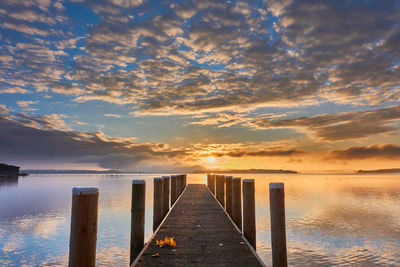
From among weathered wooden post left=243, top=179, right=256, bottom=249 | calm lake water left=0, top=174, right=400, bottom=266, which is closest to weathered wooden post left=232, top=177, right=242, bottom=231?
weathered wooden post left=243, top=179, right=256, bottom=249

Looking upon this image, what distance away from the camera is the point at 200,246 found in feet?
21.2

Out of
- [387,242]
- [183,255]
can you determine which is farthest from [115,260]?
[387,242]

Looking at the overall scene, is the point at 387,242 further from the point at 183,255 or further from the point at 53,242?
the point at 53,242

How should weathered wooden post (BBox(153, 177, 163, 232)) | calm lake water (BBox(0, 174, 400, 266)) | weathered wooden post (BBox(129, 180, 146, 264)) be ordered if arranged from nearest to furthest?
weathered wooden post (BBox(129, 180, 146, 264))
weathered wooden post (BBox(153, 177, 163, 232))
calm lake water (BBox(0, 174, 400, 266))

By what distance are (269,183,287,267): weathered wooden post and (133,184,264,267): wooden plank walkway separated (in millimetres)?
462

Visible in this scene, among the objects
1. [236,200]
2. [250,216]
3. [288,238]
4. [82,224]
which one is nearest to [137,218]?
[250,216]

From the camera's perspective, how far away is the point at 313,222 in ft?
71.1

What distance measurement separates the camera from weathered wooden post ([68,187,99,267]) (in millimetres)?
3264

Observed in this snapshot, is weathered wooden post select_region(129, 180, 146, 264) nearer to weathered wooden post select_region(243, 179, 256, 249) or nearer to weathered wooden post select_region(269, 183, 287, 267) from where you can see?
weathered wooden post select_region(243, 179, 256, 249)

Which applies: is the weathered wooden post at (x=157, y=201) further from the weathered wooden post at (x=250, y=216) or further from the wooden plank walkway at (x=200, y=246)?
the weathered wooden post at (x=250, y=216)

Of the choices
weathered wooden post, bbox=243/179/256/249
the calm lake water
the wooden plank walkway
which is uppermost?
→ weathered wooden post, bbox=243/179/256/249

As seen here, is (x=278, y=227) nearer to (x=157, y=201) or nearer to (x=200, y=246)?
(x=200, y=246)

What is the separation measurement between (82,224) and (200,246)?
12.6 feet

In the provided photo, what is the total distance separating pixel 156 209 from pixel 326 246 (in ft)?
35.0
